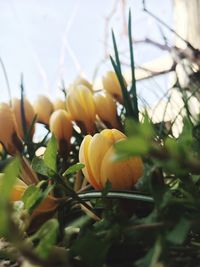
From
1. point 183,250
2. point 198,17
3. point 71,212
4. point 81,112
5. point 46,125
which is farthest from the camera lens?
point 198,17

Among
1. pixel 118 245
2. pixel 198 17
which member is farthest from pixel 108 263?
pixel 198 17

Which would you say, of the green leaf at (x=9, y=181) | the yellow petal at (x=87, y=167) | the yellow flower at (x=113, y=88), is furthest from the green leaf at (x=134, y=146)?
the yellow flower at (x=113, y=88)

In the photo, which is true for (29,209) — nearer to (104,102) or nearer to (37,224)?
(37,224)

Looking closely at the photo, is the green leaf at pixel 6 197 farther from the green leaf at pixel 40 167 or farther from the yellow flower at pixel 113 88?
the yellow flower at pixel 113 88

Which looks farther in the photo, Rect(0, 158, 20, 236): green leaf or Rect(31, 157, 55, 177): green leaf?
Rect(31, 157, 55, 177): green leaf

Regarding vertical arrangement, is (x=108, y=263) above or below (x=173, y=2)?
below

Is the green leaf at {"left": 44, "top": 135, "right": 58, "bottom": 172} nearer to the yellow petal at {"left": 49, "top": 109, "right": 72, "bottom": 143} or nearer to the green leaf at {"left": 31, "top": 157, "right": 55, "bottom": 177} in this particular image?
the green leaf at {"left": 31, "top": 157, "right": 55, "bottom": 177}

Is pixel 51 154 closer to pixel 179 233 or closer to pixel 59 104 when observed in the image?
pixel 179 233

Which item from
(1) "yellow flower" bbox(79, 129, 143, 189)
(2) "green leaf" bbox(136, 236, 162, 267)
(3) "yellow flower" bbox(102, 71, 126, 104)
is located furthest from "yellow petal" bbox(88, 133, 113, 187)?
(3) "yellow flower" bbox(102, 71, 126, 104)
